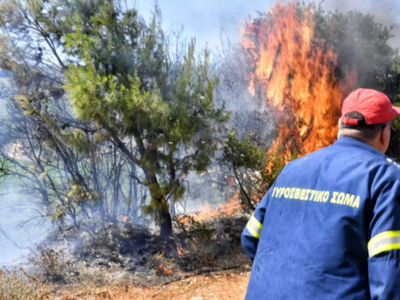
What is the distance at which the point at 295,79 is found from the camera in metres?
10.4

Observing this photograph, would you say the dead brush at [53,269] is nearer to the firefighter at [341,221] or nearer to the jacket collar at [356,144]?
the firefighter at [341,221]

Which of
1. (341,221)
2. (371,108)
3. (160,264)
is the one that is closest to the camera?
(341,221)

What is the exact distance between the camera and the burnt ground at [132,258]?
5.95 metres

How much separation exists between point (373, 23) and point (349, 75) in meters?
2.22

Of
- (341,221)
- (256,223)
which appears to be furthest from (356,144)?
(256,223)

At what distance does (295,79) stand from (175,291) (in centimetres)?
722

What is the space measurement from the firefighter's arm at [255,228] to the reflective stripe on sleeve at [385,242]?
2.00 feet

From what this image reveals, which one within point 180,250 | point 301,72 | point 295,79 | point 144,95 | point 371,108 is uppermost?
point 301,72

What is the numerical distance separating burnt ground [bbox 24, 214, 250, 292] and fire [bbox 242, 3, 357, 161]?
3386 millimetres

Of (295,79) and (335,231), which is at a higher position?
(295,79)

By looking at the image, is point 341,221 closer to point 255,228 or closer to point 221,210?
point 255,228

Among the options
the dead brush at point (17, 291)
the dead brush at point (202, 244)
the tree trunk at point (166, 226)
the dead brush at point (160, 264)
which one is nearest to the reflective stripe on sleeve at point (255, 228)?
the dead brush at point (17, 291)

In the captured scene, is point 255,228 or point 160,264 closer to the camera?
point 255,228

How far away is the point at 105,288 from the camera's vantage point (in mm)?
5711
